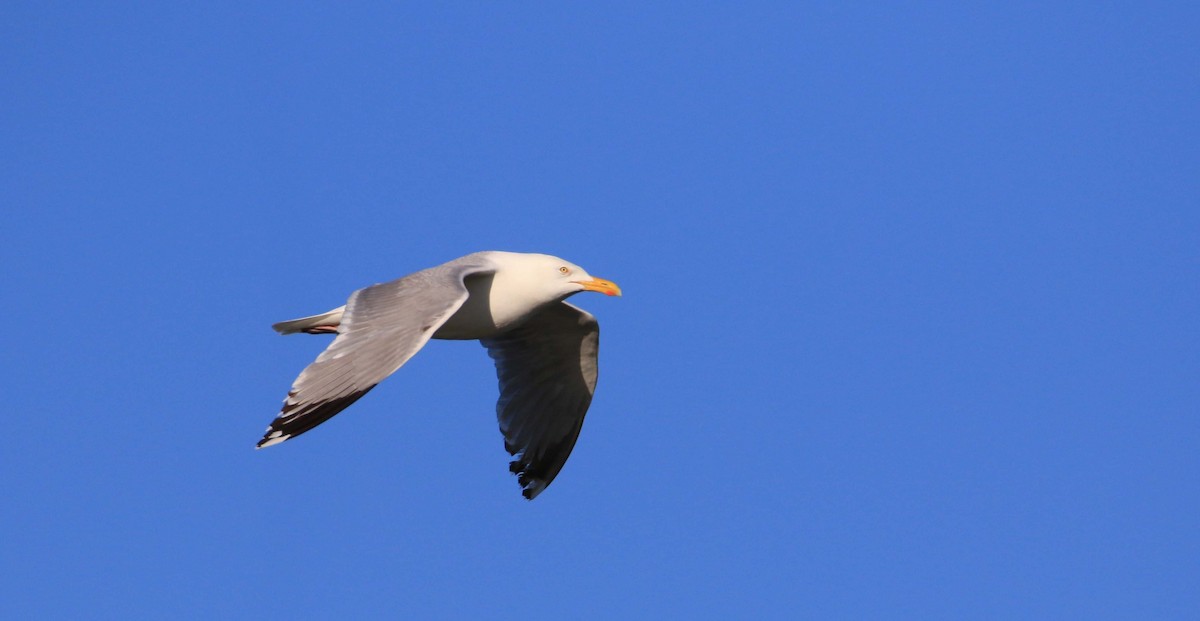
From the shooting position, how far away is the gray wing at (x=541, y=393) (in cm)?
1350

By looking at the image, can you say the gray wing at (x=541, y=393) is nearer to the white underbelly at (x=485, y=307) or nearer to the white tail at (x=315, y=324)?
the white underbelly at (x=485, y=307)

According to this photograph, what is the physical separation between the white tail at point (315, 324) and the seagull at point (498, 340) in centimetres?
1

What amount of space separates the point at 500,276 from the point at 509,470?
94.2 inches

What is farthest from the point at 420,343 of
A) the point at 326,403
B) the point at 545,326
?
the point at 545,326

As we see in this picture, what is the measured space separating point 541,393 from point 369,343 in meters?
3.41

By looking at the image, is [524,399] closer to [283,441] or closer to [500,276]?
[500,276]

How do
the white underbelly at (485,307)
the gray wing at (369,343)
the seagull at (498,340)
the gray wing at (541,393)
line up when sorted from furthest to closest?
the gray wing at (541,393), the white underbelly at (485,307), the seagull at (498,340), the gray wing at (369,343)

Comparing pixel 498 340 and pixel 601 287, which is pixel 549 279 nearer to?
pixel 601 287

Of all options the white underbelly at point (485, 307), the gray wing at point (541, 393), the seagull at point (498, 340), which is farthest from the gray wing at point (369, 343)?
the gray wing at point (541, 393)

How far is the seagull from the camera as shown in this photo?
10148 millimetres

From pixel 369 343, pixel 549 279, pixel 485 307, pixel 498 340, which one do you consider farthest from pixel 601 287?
pixel 369 343

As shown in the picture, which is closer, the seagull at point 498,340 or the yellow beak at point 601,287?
the seagull at point 498,340

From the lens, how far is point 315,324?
12.3m

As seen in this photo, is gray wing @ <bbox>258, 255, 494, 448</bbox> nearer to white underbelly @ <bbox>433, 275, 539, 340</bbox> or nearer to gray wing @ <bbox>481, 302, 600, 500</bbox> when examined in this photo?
white underbelly @ <bbox>433, 275, 539, 340</bbox>
